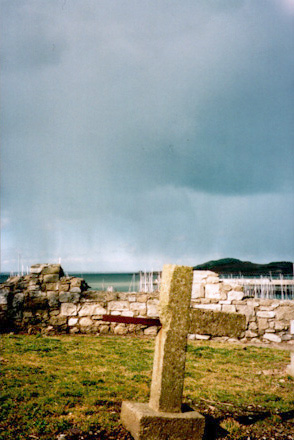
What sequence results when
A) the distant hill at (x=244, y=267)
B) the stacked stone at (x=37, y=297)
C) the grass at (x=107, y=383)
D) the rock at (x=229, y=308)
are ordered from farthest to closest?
1. the distant hill at (x=244, y=267)
2. the rock at (x=229, y=308)
3. the stacked stone at (x=37, y=297)
4. the grass at (x=107, y=383)

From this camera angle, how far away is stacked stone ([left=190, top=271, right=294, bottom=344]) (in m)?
7.76

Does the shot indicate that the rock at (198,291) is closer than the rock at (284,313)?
No

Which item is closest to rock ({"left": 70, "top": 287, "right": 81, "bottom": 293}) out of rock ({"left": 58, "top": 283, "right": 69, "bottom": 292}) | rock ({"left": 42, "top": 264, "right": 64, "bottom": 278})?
rock ({"left": 58, "top": 283, "right": 69, "bottom": 292})

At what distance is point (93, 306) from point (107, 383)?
12.1 ft

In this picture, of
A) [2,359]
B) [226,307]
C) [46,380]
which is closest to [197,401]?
[46,380]

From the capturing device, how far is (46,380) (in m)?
4.21

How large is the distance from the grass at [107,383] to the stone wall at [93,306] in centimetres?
76

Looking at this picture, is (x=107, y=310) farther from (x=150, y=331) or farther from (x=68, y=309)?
(x=150, y=331)

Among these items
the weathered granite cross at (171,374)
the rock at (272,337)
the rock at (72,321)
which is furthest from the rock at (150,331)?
the weathered granite cross at (171,374)

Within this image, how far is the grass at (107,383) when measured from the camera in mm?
3104

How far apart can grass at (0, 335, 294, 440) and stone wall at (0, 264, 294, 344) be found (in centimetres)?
76

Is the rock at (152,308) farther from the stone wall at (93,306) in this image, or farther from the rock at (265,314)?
the rock at (265,314)

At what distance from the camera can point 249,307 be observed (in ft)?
26.1

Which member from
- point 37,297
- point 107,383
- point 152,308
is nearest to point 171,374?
point 107,383
